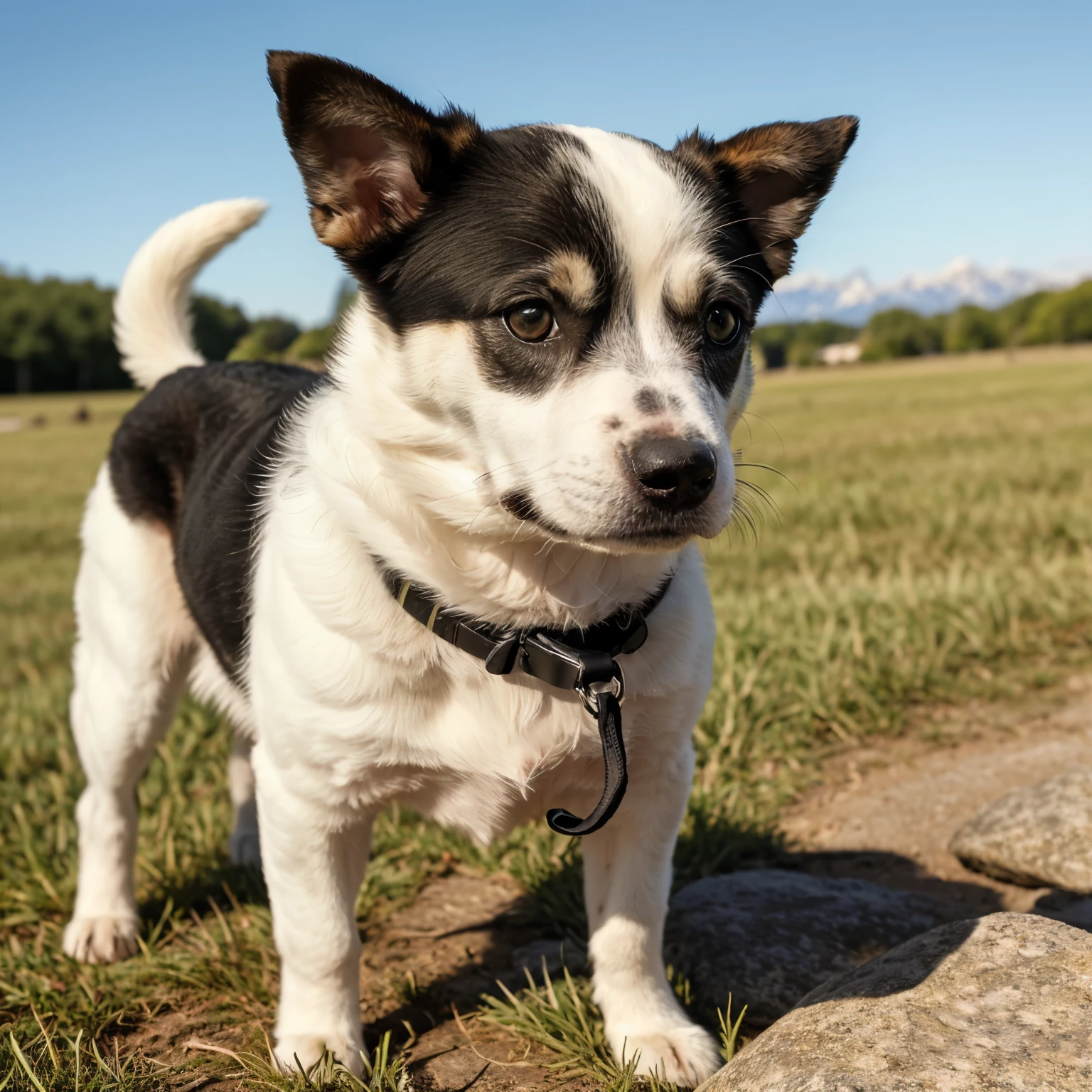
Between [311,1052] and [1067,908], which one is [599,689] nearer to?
[311,1052]

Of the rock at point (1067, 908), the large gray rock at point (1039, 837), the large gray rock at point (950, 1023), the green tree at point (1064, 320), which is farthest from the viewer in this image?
the green tree at point (1064, 320)

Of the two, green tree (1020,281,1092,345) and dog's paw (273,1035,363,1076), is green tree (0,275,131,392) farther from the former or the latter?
green tree (1020,281,1092,345)

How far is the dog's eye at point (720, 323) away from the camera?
2375 mm

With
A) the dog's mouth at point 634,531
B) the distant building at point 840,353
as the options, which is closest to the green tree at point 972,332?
the distant building at point 840,353

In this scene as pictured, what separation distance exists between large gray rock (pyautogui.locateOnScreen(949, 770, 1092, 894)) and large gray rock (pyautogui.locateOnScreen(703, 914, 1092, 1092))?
3.02 feet

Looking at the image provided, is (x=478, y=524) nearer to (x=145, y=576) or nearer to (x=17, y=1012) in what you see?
(x=145, y=576)

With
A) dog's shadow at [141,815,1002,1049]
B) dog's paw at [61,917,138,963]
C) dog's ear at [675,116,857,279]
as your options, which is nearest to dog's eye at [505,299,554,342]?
dog's ear at [675,116,857,279]

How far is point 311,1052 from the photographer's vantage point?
256 centimetres

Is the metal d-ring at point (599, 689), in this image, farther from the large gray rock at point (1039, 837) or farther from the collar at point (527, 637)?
the large gray rock at point (1039, 837)

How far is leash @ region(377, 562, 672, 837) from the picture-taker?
228 centimetres

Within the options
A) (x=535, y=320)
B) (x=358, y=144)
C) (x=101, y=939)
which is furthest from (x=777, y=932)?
(x=358, y=144)

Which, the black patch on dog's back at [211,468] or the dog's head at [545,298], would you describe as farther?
the black patch on dog's back at [211,468]

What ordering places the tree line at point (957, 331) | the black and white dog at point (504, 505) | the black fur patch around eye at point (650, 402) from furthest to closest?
the tree line at point (957, 331)
the black and white dog at point (504, 505)
the black fur patch around eye at point (650, 402)

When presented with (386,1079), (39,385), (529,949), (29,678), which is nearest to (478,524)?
(386,1079)
